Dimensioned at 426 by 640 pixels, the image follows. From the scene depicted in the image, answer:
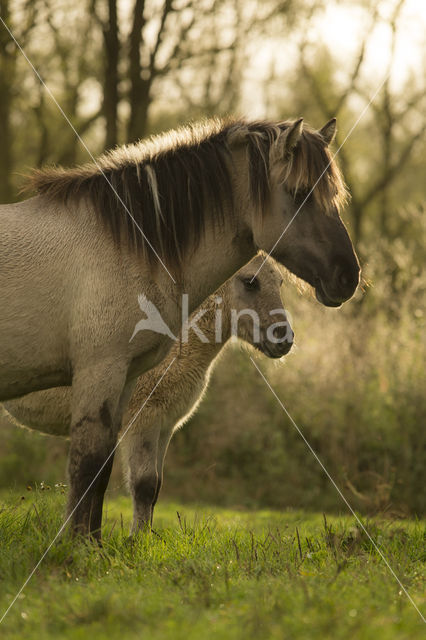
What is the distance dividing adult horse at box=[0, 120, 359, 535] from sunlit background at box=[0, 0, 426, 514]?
2.02 metres

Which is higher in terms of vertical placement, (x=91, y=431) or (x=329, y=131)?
(x=329, y=131)

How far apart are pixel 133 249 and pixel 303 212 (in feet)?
3.46

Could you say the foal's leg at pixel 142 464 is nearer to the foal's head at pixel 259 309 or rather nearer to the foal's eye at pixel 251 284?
the foal's head at pixel 259 309

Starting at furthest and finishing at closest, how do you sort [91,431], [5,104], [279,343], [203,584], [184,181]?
1. [5,104]
2. [279,343]
3. [184,181]
4. [91,431]
5. [203,584]

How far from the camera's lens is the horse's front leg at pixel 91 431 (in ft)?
13.8

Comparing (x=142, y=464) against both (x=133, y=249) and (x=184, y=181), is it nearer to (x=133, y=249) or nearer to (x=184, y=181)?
(x=133, y=249)

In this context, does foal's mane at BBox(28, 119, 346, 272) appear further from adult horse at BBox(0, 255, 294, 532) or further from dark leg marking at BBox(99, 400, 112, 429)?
adult horse at BBox(0, 255, 294, 532)

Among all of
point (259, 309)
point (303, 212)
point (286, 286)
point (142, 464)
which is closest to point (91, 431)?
point (303, 212)

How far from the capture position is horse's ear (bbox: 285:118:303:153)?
13.9 ft

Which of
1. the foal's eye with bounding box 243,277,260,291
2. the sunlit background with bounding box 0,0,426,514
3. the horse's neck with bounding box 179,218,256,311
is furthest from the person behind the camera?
the sunlit background with bounding box 0,0,426,514

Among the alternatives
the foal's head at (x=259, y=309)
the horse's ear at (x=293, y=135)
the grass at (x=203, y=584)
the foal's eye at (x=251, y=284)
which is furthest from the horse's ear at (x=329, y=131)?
the grass at (x=203, y=584)

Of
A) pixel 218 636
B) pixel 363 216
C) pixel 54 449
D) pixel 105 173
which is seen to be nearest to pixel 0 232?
pixel 105 173

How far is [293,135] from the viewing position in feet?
14.1

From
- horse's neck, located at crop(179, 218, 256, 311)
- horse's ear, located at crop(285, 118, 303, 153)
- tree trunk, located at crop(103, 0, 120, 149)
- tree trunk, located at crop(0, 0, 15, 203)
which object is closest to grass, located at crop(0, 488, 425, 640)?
horse's neck, located at crop(179, 218, 256, 311)
